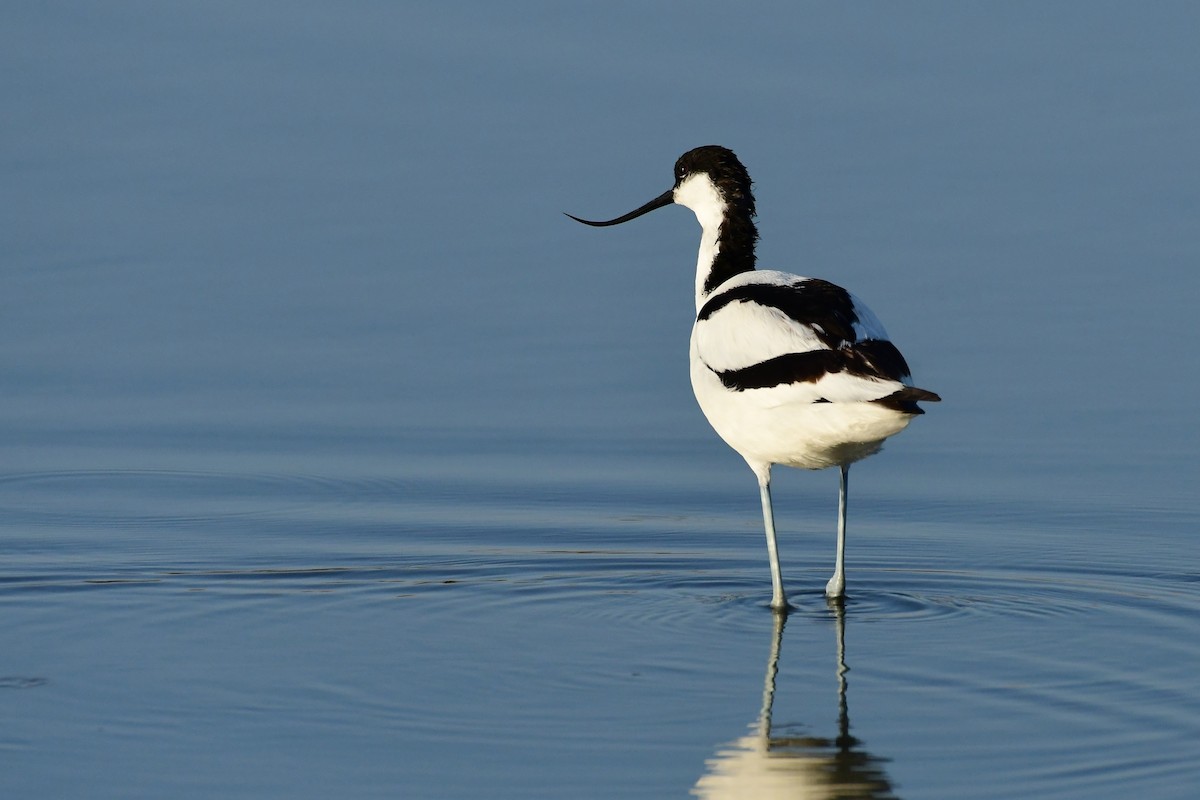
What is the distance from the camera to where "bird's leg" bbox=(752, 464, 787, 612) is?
772cm

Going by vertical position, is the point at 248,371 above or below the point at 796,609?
above

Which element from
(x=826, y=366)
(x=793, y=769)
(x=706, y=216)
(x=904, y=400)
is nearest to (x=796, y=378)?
(x=826, y=366)

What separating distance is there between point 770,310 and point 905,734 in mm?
2225

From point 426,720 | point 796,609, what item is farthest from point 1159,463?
point 426,720

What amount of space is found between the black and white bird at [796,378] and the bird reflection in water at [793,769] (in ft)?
4.61

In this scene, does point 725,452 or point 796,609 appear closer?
point 796,609

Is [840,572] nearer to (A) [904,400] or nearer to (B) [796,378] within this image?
(B) [796,378]

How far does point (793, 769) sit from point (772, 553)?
7.11ft

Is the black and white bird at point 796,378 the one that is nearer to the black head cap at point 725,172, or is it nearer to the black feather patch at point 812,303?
the black feather patch at point 812,303

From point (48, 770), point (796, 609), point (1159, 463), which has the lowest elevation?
point (48, 770)

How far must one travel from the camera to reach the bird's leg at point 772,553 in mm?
7719

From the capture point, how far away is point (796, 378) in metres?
7.37

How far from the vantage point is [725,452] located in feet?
35.2

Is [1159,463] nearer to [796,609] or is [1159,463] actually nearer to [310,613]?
[796,609]
